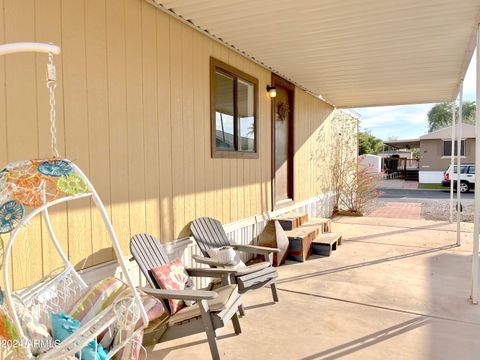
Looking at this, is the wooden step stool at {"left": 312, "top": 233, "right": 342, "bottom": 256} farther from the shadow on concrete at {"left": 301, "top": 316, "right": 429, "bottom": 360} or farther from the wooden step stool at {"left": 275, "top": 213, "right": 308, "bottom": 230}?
the shadow on concrete at {"left": 301, "top": 316, "right": 429, "bottom": 360}

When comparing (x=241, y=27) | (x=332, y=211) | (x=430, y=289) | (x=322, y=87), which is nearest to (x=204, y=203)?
(x=241, y=27)

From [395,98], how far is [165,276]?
23.9 ft

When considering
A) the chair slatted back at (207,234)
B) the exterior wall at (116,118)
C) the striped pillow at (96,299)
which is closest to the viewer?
the striped pillow at (96,299)

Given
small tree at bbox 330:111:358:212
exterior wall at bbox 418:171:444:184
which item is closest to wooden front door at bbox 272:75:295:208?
small tree at bbox 330:111:358:212

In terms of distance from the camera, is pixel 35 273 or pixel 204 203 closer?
pixel 35 273

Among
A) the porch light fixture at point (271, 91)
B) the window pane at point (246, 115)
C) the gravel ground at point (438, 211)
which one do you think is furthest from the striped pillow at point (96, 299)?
the gravel ground at point (438, 211)

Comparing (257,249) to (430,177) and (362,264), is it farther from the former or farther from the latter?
(430,177)

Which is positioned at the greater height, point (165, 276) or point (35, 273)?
point (35, 273)

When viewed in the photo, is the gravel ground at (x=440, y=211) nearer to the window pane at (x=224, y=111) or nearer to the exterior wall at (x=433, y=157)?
the window pane at (x=224, y=111)

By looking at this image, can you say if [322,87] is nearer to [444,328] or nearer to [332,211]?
[332,211]

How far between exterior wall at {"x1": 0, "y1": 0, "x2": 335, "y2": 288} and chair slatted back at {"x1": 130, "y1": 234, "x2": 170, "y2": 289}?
0.48 feet

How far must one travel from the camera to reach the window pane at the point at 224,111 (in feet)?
14.4

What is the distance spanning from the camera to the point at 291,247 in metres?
5.17

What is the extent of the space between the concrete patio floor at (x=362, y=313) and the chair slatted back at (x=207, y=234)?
682 millimetres
